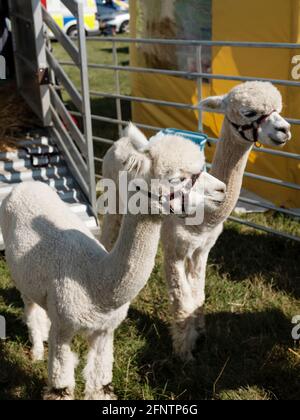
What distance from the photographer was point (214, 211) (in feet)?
9.23

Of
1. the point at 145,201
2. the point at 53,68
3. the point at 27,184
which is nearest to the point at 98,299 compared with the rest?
the point at 145,201

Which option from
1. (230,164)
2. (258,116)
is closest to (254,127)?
(258,116)

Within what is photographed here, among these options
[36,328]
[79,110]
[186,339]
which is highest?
[79,110]

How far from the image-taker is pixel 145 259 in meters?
2.20

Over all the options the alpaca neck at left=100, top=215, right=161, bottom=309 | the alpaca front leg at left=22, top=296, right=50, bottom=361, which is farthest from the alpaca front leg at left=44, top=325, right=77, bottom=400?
the alpaca front leg at left=22, top=296, right=50, bottom=361

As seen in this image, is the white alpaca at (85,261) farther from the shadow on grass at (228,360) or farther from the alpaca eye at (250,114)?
the alpaca eye at (250,114)

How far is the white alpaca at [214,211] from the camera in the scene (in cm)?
277

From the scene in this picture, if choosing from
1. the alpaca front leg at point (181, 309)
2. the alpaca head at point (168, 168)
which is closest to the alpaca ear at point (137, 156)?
the alpaca head at point (168, 168)

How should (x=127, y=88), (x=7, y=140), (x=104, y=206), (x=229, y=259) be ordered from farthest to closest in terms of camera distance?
(x=127, y=88) < (x=7, y=140) < (x=229, y=259) < (x=104, y=206)

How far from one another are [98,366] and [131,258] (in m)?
0.77

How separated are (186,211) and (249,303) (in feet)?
6.18

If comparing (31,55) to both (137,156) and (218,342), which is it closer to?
(218,342)

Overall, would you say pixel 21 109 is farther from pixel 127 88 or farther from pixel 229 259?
pixel 127 88

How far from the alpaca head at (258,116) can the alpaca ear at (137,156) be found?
0.90m
